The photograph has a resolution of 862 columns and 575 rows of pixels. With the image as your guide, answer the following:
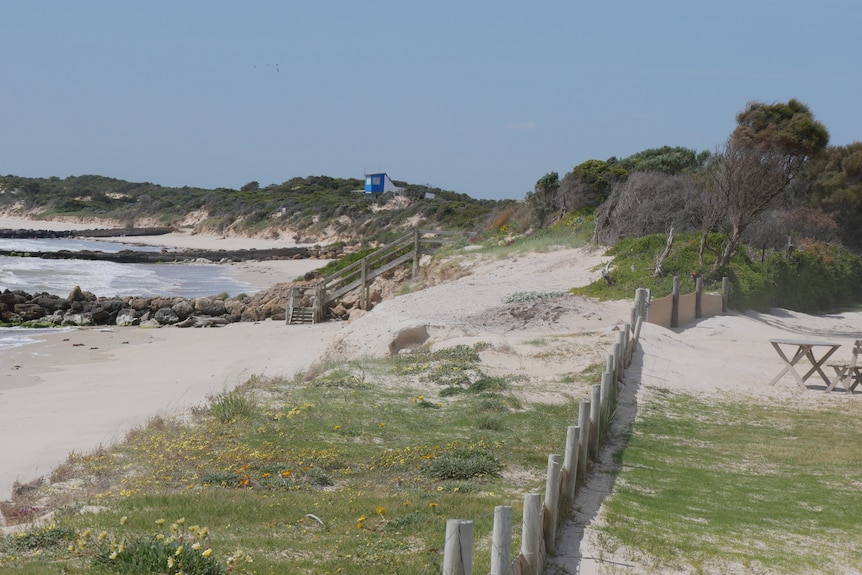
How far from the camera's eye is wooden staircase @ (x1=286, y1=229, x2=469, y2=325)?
32.0 meters

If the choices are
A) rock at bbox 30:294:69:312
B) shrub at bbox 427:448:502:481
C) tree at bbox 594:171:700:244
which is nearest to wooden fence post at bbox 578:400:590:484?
shrub at bbox 427:448:502:481

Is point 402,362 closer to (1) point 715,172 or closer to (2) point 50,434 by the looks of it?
(2) point 50,434

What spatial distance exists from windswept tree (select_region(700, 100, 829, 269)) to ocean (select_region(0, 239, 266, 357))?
70.9 feet

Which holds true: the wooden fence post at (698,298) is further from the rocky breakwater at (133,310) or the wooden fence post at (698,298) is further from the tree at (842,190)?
the tree at (842,190)

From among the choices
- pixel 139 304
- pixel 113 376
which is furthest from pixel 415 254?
pixel 113 376

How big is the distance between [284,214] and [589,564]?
86322 mm

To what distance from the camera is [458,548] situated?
4.89m

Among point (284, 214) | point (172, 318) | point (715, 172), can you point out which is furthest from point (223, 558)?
point (284, 214)

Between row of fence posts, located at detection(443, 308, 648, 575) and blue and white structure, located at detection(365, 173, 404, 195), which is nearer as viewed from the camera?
row of fence posts, located at detection(443, 308, 648, 575)

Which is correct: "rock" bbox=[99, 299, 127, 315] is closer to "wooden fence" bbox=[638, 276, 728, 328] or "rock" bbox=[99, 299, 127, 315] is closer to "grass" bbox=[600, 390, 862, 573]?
"wooden fence" bbox=[638, 276, 728, 328]

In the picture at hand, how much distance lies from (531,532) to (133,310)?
30734 millimetres

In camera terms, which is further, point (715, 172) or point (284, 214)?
point (284, 214)

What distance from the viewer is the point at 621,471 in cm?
970

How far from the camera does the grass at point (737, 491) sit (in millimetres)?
7152
